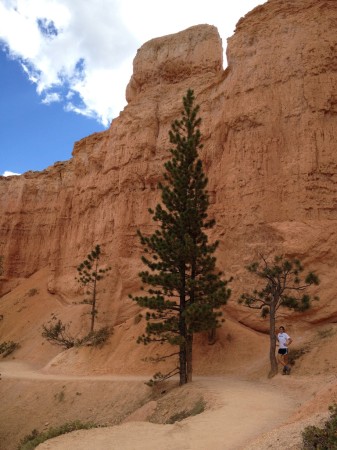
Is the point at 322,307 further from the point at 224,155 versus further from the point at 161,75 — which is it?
the point at 161,75

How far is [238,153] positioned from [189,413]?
1687 centimetres

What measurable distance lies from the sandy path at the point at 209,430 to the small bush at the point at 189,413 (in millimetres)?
420

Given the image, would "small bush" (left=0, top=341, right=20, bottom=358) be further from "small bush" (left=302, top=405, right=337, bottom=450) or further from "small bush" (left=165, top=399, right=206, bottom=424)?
"small bush" (left=302, top=405, right=337, bottom=450)

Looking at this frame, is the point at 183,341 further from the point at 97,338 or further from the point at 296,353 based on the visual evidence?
the point at 97,338

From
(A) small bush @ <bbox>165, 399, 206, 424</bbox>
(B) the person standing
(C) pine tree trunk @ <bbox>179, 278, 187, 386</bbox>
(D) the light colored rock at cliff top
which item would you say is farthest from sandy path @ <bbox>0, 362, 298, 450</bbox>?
(D) the light colored rock at cliff top

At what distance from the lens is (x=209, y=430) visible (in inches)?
345

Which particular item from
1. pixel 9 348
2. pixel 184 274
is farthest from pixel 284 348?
pixel 9 348

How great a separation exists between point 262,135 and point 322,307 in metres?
10.5

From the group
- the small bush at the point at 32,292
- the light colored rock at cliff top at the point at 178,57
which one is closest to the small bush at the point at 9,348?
the small bush at the point at 32,292

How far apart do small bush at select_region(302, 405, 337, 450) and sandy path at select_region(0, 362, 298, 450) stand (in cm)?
178

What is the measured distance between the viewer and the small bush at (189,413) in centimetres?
1137

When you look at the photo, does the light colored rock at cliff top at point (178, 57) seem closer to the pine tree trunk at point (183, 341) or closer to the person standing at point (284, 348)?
the pine tree trunk at point (183, 341)

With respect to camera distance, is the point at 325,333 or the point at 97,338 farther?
the point at 97,338

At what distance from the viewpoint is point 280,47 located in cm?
2478
